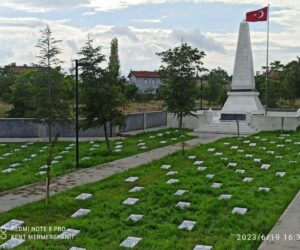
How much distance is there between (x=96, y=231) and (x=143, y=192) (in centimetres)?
262

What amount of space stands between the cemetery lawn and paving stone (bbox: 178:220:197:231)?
506 cm

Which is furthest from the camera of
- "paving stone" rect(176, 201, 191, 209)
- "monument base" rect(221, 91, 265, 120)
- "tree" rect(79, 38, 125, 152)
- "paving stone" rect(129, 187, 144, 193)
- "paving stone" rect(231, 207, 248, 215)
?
"monument base" rect(221, 91, 265, 120)

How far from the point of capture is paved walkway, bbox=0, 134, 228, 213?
917 centimetres

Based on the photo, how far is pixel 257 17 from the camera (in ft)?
88.4

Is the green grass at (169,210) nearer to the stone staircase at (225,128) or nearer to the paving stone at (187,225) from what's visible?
the paving stone at (187,225)

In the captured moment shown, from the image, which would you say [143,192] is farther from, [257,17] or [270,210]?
[257,17]

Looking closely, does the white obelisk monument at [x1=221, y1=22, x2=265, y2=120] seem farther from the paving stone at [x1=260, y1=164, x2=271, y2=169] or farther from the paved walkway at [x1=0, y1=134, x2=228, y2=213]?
the paving stone at [x1=260, y1=164, x2=271, y2=169]

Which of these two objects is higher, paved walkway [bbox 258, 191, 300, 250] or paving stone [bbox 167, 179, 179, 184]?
paving stone [bbox 167, 179, 179, 184]

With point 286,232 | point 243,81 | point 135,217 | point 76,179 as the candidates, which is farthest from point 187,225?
point 243,81

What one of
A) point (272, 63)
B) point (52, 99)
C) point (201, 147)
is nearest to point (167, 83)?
point (201, 147)

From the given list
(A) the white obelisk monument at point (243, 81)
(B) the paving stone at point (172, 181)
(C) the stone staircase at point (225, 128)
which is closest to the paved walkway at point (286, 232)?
(B) the paving stone at point (172, 181)

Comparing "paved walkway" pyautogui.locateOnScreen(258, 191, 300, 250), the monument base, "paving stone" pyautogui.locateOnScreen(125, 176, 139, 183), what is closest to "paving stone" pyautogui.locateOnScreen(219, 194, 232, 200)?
"paved walkway" pyautogui.locateOnScreen(258, 191, 300, 250)

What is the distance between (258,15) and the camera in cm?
2703

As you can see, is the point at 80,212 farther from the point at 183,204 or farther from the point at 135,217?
the point at 183,204
